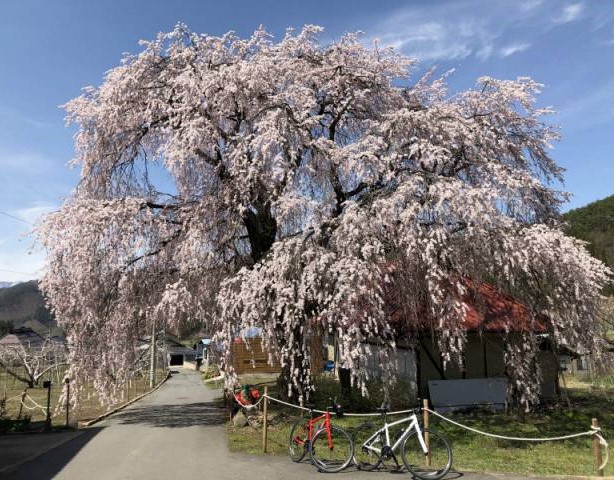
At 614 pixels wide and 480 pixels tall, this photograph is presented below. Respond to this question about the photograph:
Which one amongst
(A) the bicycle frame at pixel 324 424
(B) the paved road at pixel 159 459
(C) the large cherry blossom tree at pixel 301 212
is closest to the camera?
(B) the paved road at pixel 159 459

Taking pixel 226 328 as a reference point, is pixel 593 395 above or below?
below

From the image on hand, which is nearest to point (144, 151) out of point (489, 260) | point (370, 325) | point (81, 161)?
point (81, 161)

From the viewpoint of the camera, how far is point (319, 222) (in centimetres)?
1297

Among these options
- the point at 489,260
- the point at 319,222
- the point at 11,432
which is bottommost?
the point at 11,432

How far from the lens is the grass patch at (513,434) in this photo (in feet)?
32.9

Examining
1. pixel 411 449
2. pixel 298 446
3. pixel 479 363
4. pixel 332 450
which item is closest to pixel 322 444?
pixel 332 450

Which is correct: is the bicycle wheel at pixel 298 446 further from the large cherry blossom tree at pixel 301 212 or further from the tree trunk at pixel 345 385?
the tree trunk at pixel 345 385

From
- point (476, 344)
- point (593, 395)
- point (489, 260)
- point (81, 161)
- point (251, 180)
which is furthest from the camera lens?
point (593, 395)

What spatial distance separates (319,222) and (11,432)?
10.8m

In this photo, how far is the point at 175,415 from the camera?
18.8 metres

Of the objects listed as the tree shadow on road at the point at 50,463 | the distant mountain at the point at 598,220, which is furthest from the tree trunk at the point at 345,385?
the distant mountain at the point at 598,220

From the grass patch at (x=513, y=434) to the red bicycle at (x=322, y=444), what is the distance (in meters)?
0.81

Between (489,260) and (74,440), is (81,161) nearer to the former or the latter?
(74,440)

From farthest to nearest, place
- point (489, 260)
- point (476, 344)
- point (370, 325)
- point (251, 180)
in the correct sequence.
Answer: point (476, 344) < point (251, 180) < point (489, 260) < point (370, 325)
